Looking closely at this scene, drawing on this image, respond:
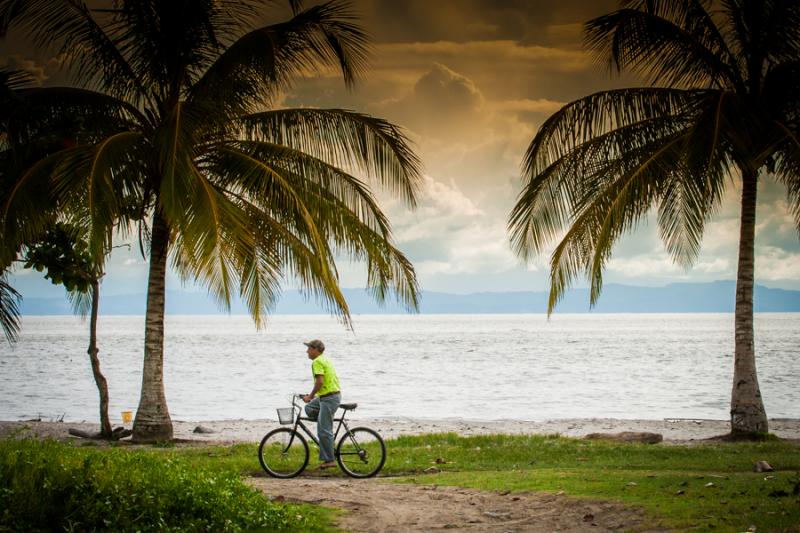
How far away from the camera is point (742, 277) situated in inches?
614

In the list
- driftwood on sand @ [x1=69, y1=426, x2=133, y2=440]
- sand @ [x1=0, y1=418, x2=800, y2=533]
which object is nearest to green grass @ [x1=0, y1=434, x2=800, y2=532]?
Result: sand @ [x1=0, y1=418, x2=800, y2=533]

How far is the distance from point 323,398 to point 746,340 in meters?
9.03

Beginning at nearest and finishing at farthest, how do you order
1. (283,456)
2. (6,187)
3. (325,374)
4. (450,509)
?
1. (450,509)
2. (325,374)
3. (283,456)
4. (6,187)

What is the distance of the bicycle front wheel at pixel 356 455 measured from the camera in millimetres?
11562

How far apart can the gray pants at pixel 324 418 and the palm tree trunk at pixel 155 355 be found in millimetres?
5328

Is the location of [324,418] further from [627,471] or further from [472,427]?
[472,427]

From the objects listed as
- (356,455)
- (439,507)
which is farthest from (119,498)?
(356,455)

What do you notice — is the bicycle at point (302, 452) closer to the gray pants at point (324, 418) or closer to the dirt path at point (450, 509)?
the gray pants at point (324, 418)

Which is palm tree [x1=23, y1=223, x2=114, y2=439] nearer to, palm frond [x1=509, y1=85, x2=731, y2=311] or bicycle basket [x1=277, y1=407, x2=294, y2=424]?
bicycle basket [x1=277, y1=407, x2=294, y2=424]

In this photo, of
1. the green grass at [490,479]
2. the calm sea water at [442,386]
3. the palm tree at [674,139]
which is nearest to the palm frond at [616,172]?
the palm tree at [674,139]

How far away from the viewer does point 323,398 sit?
11266 millimetres

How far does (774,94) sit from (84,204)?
12417 millimetres

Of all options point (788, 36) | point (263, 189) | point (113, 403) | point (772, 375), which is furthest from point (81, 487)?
point (772, 375)

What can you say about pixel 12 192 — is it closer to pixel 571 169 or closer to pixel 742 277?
pixel 571 169
